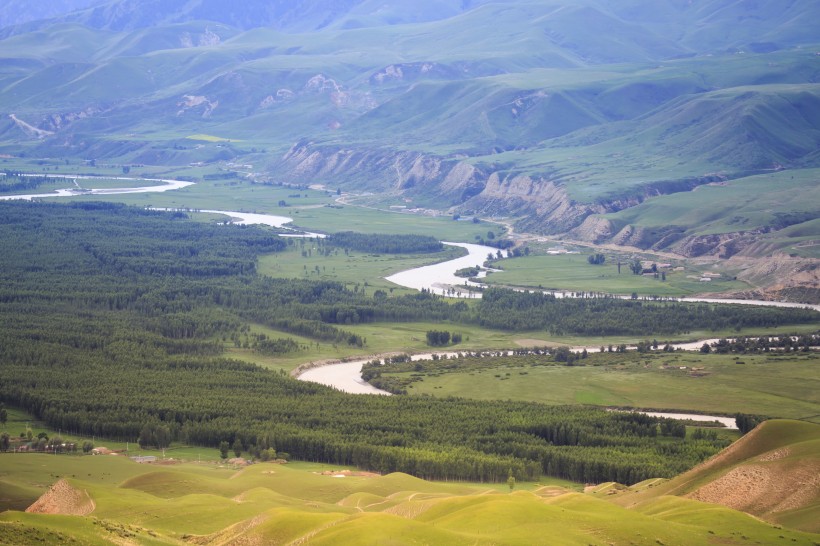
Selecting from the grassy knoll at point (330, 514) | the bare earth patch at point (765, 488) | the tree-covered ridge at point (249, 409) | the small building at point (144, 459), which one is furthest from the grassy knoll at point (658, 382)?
the bare earth patch at point (765, 488)

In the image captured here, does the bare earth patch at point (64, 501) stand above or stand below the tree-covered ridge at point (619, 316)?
below

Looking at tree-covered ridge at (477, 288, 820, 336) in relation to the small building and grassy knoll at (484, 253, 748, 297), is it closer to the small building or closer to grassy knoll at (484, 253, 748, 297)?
grassy knoll at (484, 253, 748, 297)

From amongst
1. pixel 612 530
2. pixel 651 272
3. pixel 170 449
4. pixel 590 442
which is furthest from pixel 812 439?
pixel 651 272

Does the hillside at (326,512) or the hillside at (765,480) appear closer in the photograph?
the hillside at (326,512)

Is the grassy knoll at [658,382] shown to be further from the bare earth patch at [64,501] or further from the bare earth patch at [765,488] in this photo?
the bare earth patch at [64,501]

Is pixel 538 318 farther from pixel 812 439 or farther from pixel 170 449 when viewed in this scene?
pixel 812 439

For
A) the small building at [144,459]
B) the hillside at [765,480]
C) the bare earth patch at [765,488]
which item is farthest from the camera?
the small building at [144,459]
